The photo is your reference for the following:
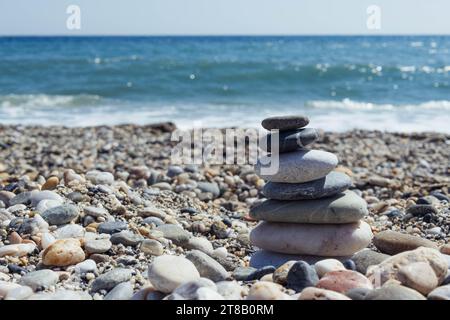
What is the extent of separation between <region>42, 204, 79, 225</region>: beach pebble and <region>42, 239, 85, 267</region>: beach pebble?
2.31 ft

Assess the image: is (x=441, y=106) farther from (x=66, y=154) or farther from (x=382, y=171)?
(x=66, y=154)

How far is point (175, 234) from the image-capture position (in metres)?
4.00

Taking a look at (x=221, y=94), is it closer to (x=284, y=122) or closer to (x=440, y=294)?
(x=284, y=122)

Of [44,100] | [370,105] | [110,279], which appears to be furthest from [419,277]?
[44,100]

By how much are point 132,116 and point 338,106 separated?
6.19 m

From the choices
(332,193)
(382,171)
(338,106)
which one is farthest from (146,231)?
(338,106)

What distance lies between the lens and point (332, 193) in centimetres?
369

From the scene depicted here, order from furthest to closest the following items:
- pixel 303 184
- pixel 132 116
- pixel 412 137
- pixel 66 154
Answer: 1. pixel 132 116
2. pixel 412 137
3. pixel 66 154
4. pixel 303 184

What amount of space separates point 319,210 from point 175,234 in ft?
3.44

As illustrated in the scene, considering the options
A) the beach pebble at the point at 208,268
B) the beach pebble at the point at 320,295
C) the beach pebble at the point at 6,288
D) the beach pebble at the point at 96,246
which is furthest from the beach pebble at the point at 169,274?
the beach pebble at the point at 96,246

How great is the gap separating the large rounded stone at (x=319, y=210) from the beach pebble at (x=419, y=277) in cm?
74

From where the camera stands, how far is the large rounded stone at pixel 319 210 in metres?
3.58

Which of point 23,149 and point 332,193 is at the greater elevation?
point 332,193
